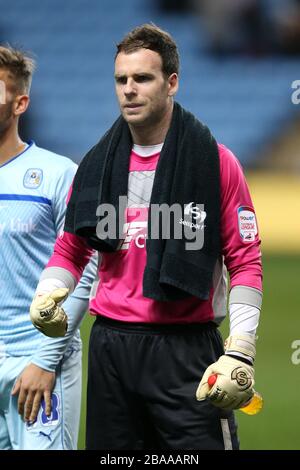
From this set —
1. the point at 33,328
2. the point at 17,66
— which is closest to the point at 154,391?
the point at 33,328

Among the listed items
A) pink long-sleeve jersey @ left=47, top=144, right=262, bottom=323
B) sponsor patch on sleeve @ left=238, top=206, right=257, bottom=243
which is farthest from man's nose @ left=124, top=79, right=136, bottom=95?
sponsor patch on sleeve @ left=238, top=206, right=257, bottom=243

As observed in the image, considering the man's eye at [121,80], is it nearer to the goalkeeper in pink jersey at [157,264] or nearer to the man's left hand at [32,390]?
the goalkeeper in pink jersey at [157,264]

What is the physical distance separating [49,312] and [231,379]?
68 cm

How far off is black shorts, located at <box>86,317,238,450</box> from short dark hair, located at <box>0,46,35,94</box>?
4.19ft

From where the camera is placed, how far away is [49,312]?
3.62 meters

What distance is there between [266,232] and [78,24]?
21.3 ft

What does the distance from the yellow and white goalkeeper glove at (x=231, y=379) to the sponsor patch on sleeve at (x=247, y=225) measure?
1.12ft

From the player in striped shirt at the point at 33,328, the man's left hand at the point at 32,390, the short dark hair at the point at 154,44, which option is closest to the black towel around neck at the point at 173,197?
the short dark hair at the point at 154,44

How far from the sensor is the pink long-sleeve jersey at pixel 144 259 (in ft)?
11.8

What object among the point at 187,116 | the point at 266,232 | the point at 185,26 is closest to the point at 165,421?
the point at 187,116

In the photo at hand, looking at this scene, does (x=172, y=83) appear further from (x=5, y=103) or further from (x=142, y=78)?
(x=5, y=103)

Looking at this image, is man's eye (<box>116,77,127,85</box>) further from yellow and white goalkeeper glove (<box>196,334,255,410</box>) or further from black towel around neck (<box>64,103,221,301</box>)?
yellow and white goalkeeper glove (<box>196,334,255,410</box>)

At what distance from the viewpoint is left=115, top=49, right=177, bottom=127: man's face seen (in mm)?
3668
